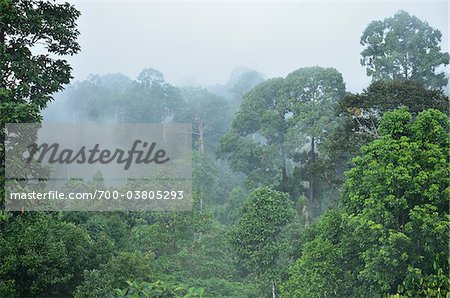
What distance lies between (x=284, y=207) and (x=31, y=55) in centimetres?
733

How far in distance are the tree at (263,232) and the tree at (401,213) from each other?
358 cm

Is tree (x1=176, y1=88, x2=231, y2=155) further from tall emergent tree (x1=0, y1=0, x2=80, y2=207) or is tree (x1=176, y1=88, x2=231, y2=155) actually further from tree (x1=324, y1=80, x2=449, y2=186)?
tall emergent tree (x1=0, y1=0, x2=80, y2=207)

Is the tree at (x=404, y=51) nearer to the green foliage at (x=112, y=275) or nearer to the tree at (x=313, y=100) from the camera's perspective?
the tree at (x=313, y=100)

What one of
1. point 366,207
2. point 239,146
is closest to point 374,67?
point 239,146

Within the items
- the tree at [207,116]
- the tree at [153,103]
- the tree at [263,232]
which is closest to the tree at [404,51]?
the tree at [263,232]

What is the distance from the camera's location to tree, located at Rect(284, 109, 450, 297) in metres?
6.72

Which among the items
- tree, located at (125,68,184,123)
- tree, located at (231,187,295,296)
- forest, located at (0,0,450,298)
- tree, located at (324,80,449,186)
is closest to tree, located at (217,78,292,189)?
forest, located at (0,0,450,298)

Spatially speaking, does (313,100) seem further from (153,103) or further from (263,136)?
(153,103)

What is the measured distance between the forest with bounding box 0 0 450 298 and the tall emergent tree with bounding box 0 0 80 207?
19 millimetres

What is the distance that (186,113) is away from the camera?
110 ft

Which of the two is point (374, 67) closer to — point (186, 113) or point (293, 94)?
point (293, 94)

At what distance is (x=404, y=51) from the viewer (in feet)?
56.7

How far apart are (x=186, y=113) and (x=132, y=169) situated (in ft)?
37.2

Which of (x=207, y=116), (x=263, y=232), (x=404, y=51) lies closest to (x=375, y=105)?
(x=263, y=232)
